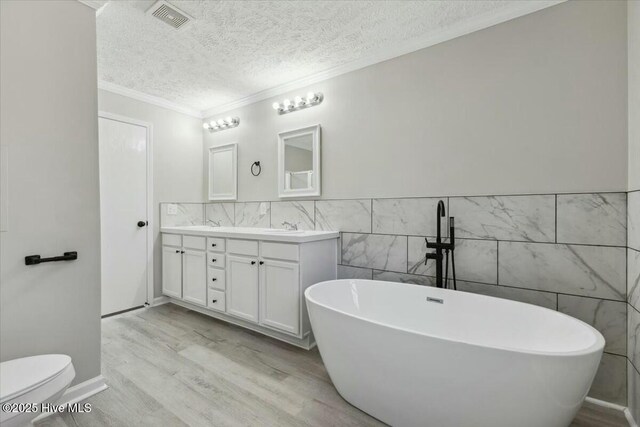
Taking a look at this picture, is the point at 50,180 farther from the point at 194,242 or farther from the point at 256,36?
the point at 256,36

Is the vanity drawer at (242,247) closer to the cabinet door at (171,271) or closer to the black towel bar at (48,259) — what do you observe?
the cabinet door at (171,271)

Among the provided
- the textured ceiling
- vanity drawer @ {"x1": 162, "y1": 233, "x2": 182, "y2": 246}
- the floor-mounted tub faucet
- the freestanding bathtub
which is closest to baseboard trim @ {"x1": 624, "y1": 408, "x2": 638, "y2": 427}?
the freestanding bathtub

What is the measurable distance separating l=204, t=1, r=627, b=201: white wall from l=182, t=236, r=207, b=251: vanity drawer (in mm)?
1369

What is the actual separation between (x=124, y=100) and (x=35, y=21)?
5.52 feet

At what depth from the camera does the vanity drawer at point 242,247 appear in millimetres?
2596

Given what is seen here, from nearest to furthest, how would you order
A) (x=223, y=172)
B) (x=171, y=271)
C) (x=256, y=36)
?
(x=256, y=36) < (x=171, y=271) < (x=223, y=172)

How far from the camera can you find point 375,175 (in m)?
2.54

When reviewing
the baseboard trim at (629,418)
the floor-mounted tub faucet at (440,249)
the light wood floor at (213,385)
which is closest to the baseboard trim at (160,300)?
the light wood floor at (213,385)

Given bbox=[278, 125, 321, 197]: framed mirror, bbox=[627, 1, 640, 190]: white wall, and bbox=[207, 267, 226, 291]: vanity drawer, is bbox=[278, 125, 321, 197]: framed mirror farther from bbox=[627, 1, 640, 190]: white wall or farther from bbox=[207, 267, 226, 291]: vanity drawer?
bbox=[627, 1, 640, 190]: white wall

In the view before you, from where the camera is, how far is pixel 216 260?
2.89 m

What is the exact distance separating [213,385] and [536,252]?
7.56 feet

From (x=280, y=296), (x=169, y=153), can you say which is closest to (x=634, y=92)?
(x=280, y=296)

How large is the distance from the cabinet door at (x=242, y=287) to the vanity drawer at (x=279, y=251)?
168 mm

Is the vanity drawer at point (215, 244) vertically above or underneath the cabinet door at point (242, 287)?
above
